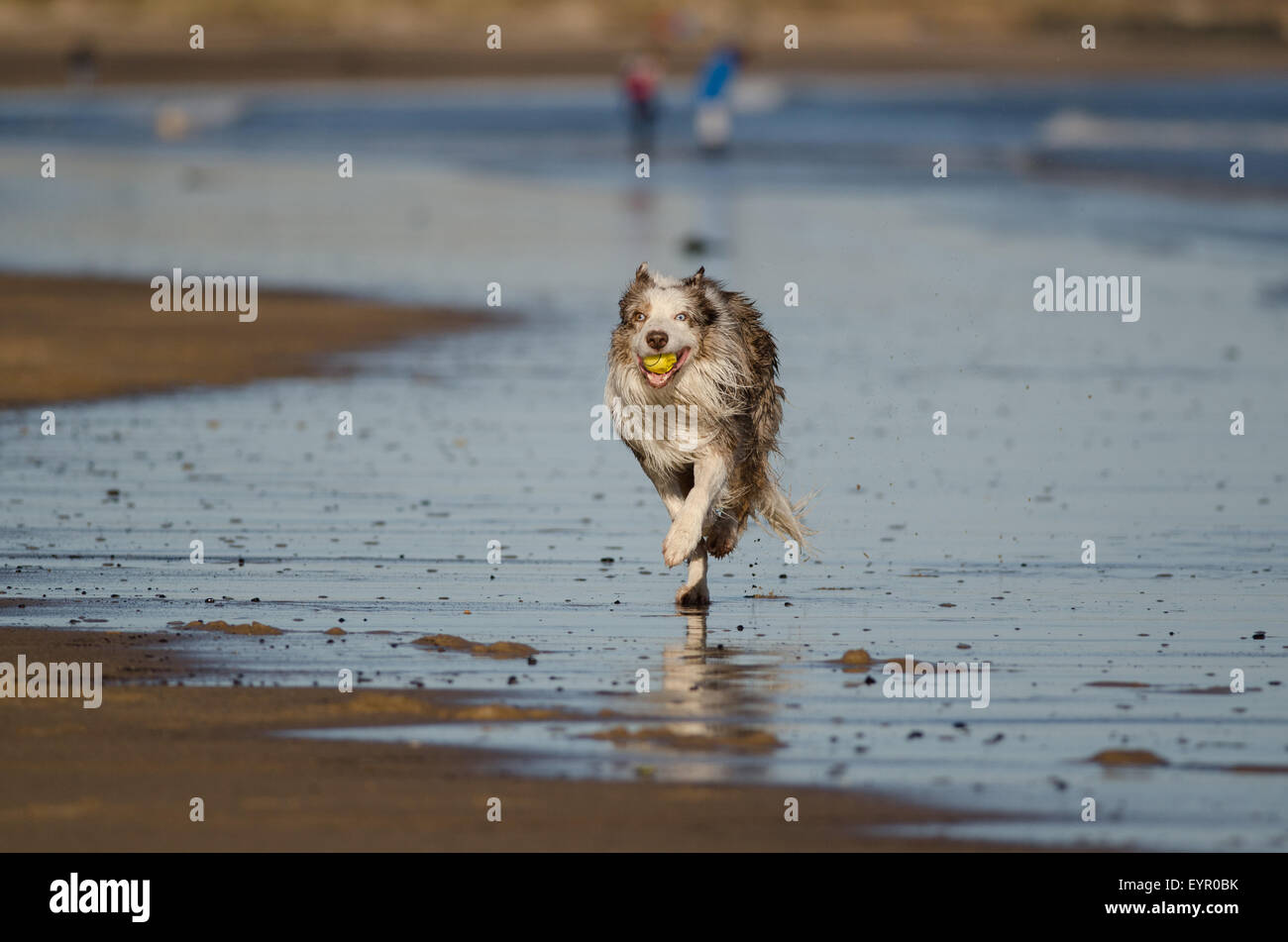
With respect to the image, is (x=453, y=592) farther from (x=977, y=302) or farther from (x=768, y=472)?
(x=977, y=302)

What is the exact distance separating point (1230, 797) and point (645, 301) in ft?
13.2

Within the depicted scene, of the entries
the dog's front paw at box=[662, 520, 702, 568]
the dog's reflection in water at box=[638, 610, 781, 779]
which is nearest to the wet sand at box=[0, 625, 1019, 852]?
the dog's reflection in water at box=[638, 610, 781, 779]

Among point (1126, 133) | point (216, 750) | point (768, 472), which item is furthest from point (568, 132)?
point (216, 750)

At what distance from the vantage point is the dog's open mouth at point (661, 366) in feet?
33.8

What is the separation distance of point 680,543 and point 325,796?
10.6 ft

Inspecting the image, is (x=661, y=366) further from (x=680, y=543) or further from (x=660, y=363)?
(x=680, y=543)

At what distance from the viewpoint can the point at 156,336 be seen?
2038cm

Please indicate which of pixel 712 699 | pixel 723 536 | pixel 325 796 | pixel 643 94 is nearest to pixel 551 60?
pixel 643 94

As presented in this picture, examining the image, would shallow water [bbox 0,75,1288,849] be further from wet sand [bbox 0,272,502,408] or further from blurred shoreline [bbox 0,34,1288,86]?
blurred shoreline [bbox 0,34,1288,86]

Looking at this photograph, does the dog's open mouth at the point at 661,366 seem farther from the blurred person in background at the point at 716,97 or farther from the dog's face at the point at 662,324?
the blurred person in background at the point at 716,97

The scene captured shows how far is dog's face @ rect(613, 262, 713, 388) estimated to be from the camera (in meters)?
10.2

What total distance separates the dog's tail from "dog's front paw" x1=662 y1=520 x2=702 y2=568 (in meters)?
0.96

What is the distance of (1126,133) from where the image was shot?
55.5m
